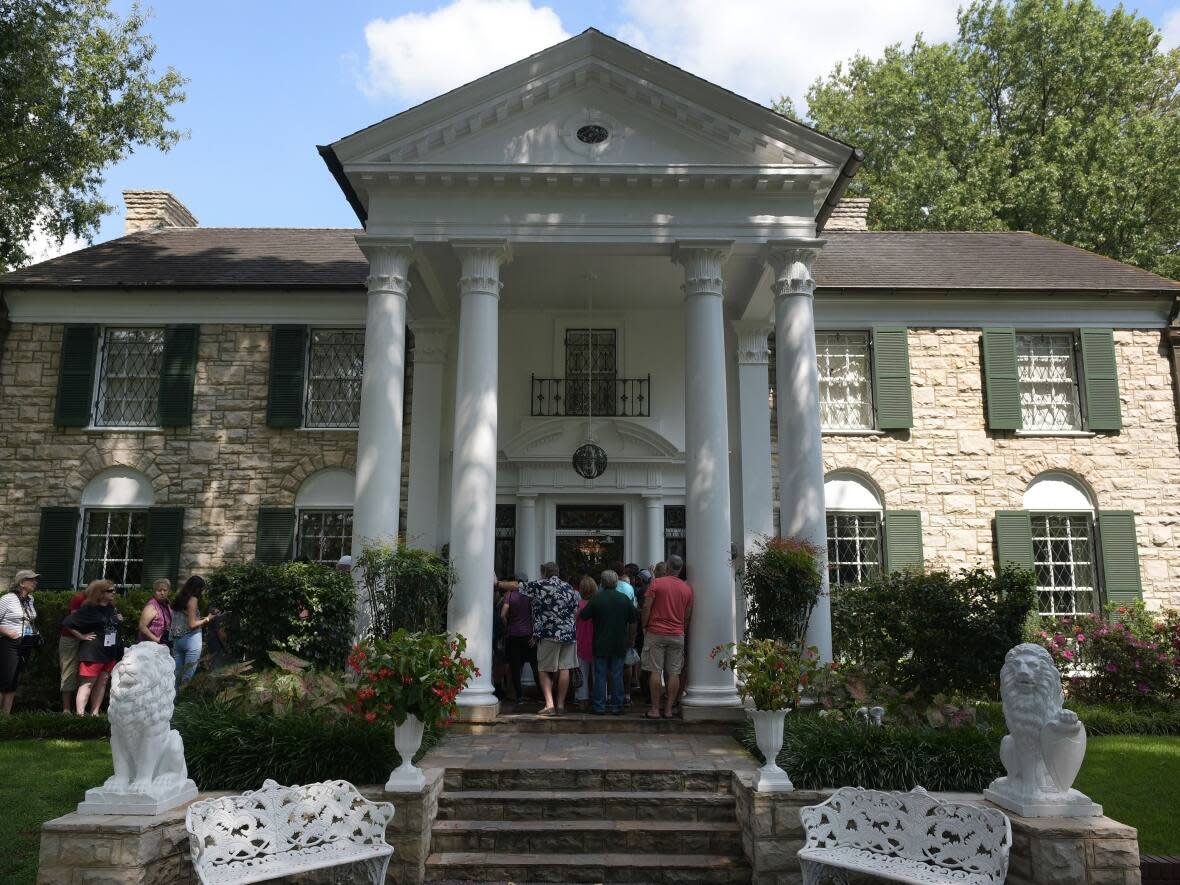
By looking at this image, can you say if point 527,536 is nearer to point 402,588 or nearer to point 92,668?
point 402,588

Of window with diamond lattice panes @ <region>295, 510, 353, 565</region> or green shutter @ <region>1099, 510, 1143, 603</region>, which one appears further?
window with diamond lattice panes @ <region>295, 510, 353, 565</region>

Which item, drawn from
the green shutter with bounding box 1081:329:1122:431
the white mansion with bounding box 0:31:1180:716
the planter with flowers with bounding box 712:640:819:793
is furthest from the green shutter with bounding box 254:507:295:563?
the green shutter with bounding box 1081:329:1122:431

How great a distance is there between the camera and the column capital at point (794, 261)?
34.7 ft

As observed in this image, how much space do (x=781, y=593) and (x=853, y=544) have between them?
5.32 meters

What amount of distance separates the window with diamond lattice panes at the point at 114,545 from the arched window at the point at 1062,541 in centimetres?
1434

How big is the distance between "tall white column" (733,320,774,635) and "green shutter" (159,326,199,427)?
885cm

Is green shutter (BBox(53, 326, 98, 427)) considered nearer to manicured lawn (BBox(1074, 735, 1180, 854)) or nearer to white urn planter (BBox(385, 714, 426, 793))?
white urn planter (BBox(385, 714, 426, 793))

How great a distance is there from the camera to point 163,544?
13.6 meters

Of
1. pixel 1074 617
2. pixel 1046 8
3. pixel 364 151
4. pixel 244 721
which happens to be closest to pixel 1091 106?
pixel 1046 8

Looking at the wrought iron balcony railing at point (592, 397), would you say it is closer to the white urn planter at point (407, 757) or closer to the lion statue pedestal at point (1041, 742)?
the white urn planter at point (407, 757)

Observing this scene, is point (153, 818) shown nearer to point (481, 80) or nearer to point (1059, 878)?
point (1059, 878)

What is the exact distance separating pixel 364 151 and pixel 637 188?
3.31m

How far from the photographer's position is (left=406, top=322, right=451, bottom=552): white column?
519 inches

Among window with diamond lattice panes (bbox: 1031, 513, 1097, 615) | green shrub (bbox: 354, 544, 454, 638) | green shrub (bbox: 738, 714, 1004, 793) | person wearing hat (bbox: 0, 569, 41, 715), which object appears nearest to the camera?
green shrub (bbox: 738, 714, 1004, 793)
